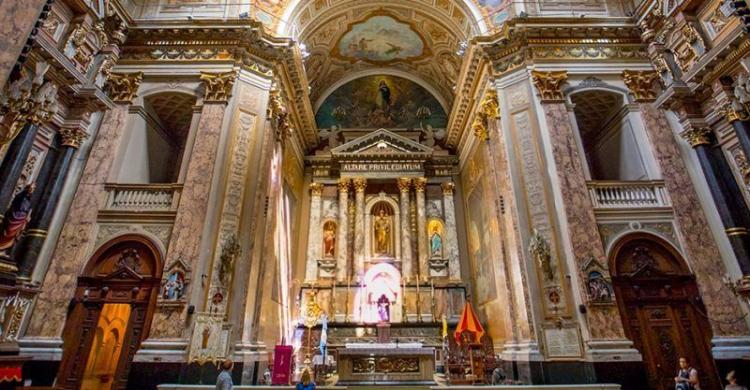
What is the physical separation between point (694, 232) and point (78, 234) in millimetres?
13835

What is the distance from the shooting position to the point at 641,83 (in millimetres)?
10094

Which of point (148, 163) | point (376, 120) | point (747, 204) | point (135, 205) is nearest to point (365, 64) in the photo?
point (376, 120)

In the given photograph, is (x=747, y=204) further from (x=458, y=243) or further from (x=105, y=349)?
(x=105, y=349)

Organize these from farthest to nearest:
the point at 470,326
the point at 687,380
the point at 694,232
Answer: the point at 470,326 < the point at 694,232 < the point at 687,380

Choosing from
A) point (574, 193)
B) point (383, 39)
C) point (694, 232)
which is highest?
point (383, 39)

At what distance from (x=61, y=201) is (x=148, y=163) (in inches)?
96.9

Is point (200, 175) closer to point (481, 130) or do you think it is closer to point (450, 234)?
point (481, 130)

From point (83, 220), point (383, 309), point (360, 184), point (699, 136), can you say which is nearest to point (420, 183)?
point (360, 184)

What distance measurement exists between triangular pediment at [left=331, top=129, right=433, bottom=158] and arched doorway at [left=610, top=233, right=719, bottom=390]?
29.1ft

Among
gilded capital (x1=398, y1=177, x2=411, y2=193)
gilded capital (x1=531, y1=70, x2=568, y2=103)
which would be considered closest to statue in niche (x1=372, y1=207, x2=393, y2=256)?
gilded capital (x1=398, y1=177, x2=411, y2=193)

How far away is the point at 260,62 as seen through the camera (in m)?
10.9

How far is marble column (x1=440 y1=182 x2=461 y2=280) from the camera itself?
14789mm

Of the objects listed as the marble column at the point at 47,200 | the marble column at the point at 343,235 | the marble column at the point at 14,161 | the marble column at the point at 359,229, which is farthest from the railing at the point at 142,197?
the marble column at the point at 359,229

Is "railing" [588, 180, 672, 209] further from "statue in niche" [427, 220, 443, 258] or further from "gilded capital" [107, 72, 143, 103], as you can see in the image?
"gilded capital" [107, 72, 143, 103]
